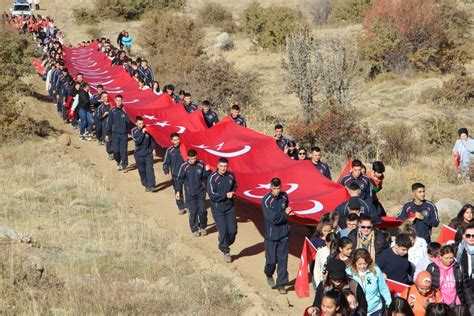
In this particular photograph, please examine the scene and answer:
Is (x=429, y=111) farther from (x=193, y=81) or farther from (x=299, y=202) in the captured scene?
→ (x=299, y=202)

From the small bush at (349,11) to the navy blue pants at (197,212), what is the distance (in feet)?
112

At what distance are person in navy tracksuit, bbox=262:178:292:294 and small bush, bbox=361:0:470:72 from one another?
22.5 meters

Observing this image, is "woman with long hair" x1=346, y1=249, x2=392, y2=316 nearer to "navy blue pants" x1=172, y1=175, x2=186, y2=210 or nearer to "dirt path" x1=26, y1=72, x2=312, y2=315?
"dirt path" x1=26, y1=72, x2=312, y2=315

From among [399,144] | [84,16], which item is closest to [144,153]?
[399,144]

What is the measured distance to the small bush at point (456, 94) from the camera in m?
26.3

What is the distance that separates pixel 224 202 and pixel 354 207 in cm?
296

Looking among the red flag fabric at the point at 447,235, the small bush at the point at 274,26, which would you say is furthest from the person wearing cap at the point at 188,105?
the small bush at the point at 274,26

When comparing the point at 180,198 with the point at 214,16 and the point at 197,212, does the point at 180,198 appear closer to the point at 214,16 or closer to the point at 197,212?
the point at 197,212

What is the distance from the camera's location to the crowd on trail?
24.2 ft

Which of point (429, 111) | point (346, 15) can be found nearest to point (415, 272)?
point (429, 111)

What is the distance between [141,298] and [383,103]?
1966cm

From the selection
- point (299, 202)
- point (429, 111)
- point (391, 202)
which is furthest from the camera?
point (429, 111)

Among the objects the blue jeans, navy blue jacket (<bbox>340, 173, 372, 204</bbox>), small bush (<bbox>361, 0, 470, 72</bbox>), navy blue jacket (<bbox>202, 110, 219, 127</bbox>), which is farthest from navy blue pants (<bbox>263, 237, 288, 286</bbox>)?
small bush (<bbox>361, 0, 470, 72</bbox>)

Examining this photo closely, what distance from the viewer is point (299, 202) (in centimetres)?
1275
